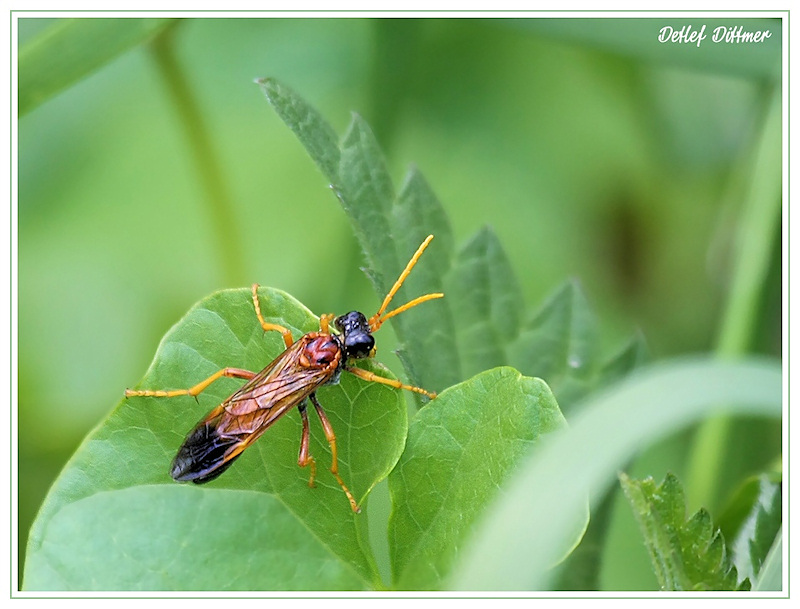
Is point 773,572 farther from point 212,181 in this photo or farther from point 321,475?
point 212,181

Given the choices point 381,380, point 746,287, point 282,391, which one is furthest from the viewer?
point 746,287

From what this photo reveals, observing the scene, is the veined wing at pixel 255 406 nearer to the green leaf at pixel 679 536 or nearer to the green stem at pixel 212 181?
the green leaf at pixel 679 536

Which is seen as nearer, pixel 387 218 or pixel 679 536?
pixel 679 536

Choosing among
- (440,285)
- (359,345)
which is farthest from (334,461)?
(440,285)

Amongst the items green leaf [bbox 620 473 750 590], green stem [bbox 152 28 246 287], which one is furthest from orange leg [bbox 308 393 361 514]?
green stem [bbox 152 28 246 287]

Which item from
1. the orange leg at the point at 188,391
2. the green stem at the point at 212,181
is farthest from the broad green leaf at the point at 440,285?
the green stem at the point at 212,181

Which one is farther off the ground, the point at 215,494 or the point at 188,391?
the point at 188,391
